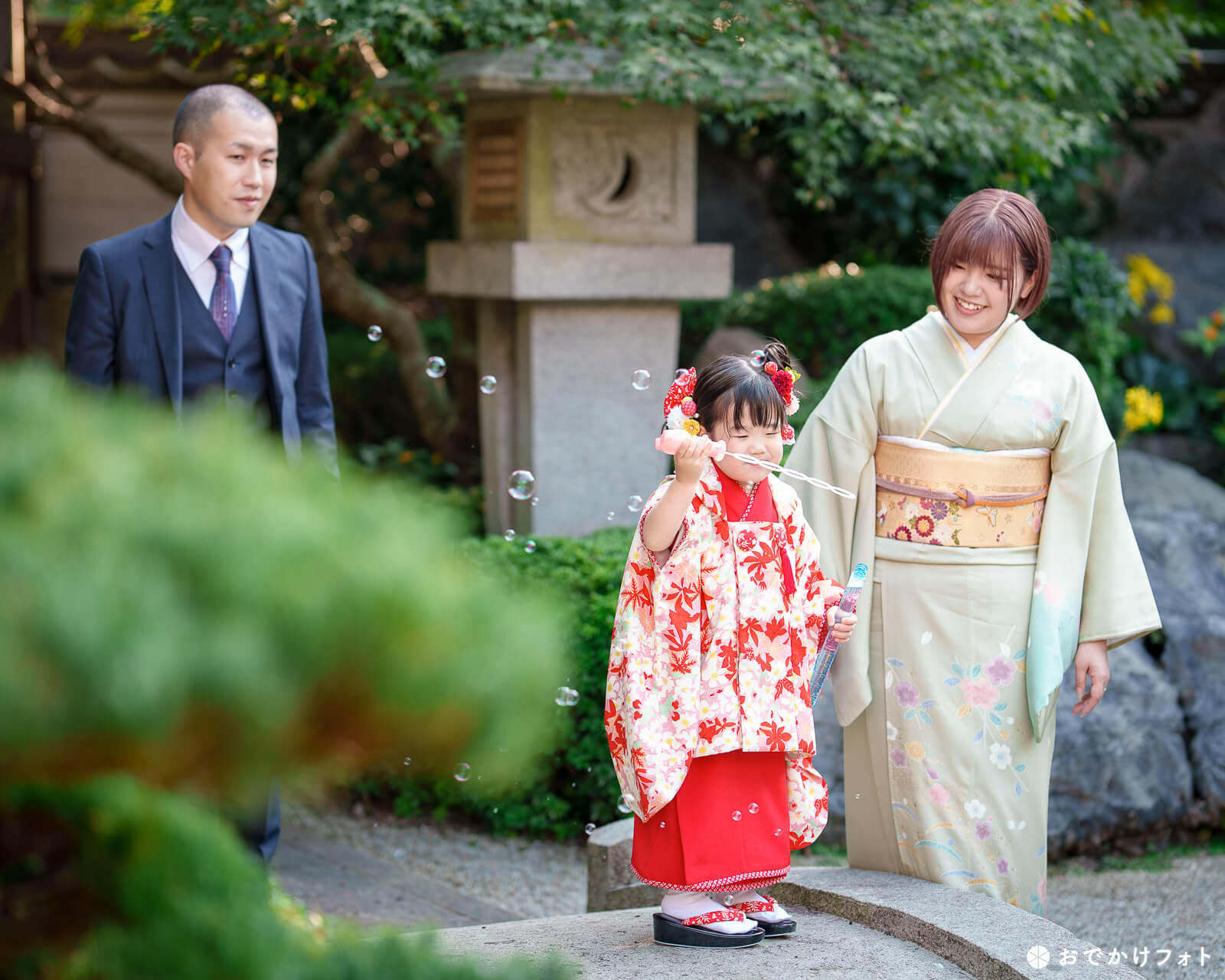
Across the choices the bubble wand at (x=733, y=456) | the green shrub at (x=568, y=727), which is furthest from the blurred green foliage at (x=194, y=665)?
the green shrub at (x=568, y=727)

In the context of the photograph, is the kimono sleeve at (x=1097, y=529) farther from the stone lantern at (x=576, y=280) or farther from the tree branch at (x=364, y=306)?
the tree branch at (x=364, y=306)

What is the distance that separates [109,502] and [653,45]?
396 cm

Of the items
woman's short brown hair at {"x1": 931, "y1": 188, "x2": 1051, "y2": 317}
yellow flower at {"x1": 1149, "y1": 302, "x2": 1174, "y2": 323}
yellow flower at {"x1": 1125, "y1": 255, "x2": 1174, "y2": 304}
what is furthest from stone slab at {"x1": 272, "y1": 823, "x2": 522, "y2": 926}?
yellow flower at {"x1": 1149, "y1": 302, "x2": 1174, "y2": 323}

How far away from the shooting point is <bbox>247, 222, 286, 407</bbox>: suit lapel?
3.14 m

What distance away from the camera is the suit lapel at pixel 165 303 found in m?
3.04

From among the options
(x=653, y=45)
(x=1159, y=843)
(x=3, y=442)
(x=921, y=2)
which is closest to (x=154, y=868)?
(x=3, y=442)

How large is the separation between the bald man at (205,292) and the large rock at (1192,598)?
10.5ft

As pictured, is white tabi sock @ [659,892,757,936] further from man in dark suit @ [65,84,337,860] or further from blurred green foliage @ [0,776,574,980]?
blurred green foliage @ [0,776,574,980]

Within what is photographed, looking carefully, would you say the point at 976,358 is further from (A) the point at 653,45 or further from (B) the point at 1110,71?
(B) the point at 1110,71

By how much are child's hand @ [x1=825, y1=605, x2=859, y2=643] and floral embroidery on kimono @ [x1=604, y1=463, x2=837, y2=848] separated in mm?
91

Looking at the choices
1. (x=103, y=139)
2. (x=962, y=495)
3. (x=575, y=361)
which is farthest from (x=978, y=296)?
(x=103, y=139)

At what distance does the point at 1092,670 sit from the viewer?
3.09 meters

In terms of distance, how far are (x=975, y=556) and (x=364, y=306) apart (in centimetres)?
430

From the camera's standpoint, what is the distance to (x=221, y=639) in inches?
33.4
